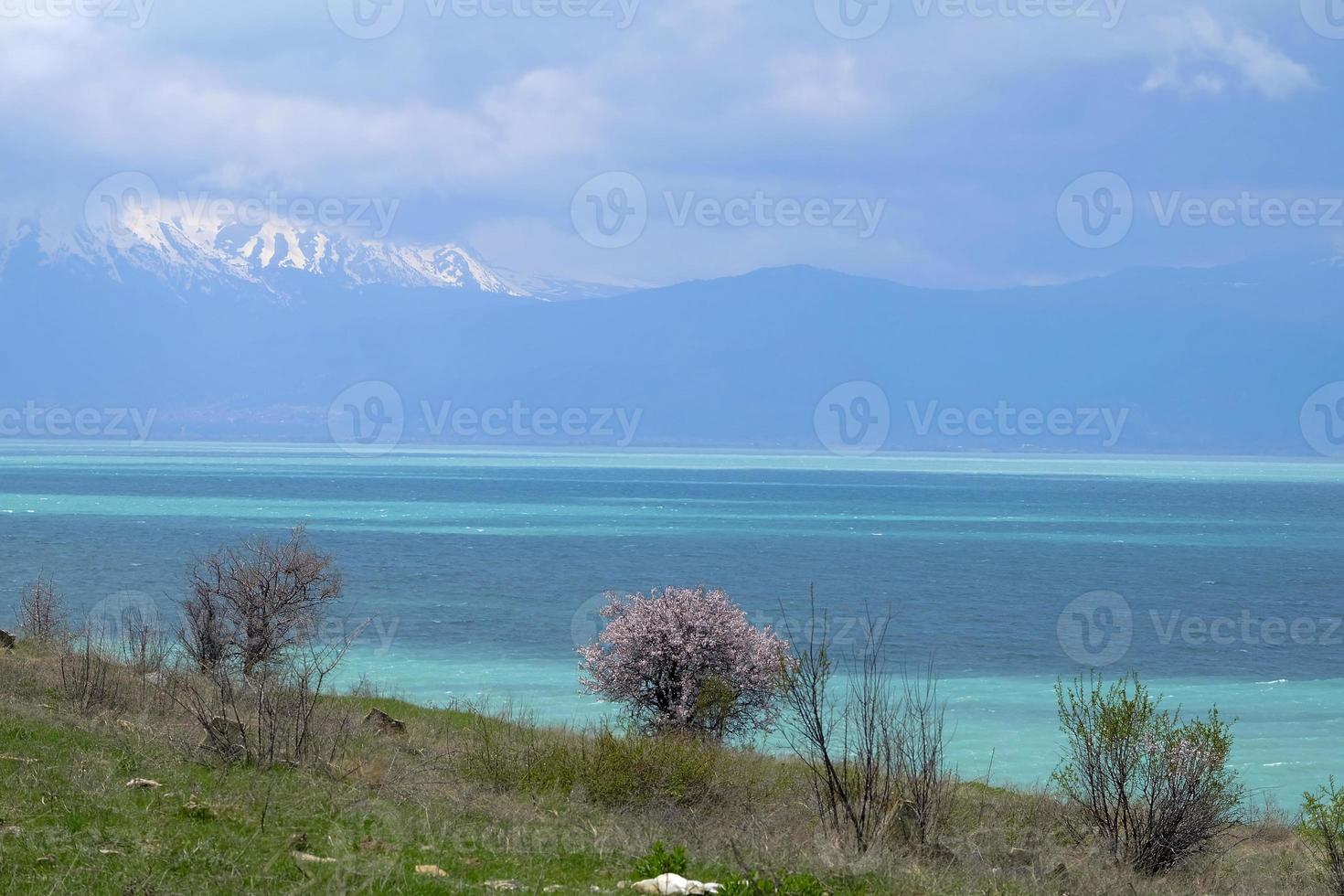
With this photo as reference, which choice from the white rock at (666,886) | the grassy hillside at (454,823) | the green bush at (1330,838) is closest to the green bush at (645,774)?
the grassy hillside at (454,823)

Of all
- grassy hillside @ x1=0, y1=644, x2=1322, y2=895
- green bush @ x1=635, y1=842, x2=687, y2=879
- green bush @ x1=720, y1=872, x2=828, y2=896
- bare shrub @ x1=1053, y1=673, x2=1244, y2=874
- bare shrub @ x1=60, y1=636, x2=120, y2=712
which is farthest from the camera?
bare shrub @ x1=60, y1=636, x2=120, y2=712

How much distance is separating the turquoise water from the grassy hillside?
39.9 ft

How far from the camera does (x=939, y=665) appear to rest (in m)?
47.0

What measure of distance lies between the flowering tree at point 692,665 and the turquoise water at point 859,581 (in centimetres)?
605

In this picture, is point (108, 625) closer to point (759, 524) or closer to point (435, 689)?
point (435, 689)

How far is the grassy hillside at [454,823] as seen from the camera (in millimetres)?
9906

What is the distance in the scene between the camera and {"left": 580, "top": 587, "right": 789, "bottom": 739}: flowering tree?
2648 cm

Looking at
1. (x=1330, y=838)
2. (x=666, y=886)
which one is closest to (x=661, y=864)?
(x=666, y=886)

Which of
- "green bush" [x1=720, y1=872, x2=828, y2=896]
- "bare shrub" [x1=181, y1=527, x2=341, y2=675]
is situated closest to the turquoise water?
"bare shrub" [x1=181, y1=527, x2=341, y2=675]

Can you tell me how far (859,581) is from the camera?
7900 centimetres

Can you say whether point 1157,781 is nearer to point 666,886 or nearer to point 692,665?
point 666,886

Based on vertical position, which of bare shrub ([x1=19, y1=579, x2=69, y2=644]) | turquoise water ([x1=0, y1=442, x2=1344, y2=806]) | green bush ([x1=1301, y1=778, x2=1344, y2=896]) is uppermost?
turquoise water ([x1=0, y1=442, x2=1344, y2=806])

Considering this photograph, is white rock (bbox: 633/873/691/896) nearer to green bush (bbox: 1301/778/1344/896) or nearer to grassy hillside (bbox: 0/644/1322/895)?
grassy hillside (bbox: 0/644/1322/895)

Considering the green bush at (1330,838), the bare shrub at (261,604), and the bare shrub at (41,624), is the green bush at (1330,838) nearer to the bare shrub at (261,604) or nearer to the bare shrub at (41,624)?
the bare shrub at (261,604)
